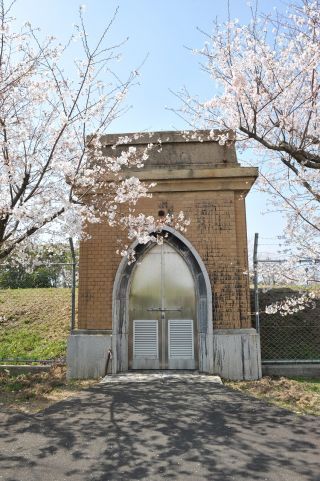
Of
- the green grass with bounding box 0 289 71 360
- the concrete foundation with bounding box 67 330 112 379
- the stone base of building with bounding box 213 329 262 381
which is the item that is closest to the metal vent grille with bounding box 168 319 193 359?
the stone base of building with bounding box 213 329 262 381

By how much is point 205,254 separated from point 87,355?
134 inches

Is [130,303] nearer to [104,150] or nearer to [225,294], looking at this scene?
[225,294]

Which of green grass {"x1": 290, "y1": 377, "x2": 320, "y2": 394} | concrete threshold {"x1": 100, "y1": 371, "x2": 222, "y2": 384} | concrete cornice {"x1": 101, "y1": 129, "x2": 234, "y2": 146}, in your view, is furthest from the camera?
concrete cornice {"x1": 101, "y1": 129, "x2": 234, "y2": 146}

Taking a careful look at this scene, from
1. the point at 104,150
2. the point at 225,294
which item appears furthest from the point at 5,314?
the point at 225,294

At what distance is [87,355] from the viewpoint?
29.2 feet

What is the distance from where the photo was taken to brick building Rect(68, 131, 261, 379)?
8883 mm

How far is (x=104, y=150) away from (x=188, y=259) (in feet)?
10.9

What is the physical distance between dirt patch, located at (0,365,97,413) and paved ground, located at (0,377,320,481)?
53 centimetres

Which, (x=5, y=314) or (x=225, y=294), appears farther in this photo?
(x=5, y=314)

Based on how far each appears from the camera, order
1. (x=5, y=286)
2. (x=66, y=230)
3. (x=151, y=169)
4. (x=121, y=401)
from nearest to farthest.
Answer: (x=121, y=401) < (x=66, y=230) < (x=151, y=169) < (x=5, y=286)

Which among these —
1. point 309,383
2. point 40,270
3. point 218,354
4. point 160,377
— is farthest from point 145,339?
point 40,270

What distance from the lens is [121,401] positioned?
6516 millimetres

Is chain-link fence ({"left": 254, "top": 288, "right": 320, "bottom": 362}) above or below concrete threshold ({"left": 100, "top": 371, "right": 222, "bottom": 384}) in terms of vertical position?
above

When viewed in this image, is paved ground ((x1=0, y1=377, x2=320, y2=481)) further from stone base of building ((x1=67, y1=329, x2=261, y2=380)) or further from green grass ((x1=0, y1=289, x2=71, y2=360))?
green grass ((x1=0, y1=289, x2=71, y2=360))
